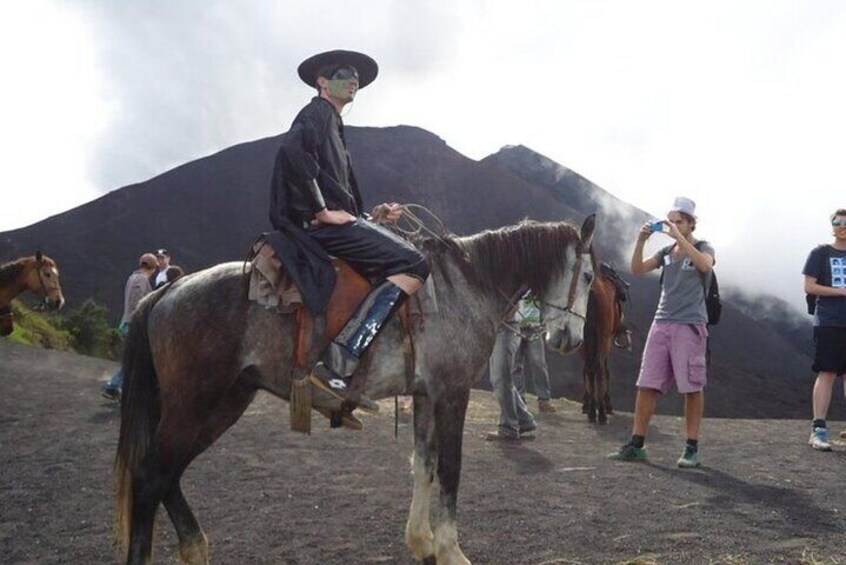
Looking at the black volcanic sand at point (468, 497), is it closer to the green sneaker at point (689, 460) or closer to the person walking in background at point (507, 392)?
the green sneaker at point (689, 460)

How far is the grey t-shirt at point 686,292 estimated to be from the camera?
21.5ft

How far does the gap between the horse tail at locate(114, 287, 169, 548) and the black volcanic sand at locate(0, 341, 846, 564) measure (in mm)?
474

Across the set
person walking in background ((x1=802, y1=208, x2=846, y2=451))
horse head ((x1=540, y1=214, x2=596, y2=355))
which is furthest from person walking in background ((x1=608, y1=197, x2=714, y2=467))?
person walking in background ((x1=802, y1=208, x2=846, y2=451))

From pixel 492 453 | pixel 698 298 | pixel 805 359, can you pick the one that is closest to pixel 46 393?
pixel 492 453

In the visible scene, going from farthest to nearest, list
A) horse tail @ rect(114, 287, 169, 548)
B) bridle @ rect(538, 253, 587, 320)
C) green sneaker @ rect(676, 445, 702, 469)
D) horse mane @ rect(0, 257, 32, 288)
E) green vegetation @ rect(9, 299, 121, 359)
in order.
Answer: green vegetation @ rect(9, 299, 121, 359)
horse mane @ rect(0, 257, 32, 288)
green sneaker @ rect(676, 445, 702, 469)
bridle @ rect(538, 253, 587, 320)
horse tail @ rect(114, 287, 169, 548)

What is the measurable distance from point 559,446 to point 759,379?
886 inches

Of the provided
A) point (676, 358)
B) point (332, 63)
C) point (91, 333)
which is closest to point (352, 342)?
point (332, 63)

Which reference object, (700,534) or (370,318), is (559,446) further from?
(370,318)

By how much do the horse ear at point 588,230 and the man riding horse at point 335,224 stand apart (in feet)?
4.49

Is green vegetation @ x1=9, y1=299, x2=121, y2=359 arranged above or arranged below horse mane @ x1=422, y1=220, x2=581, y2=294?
below

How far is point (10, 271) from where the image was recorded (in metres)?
12.0

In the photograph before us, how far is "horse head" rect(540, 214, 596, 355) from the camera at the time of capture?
4840 millimetres

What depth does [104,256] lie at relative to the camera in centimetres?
3359

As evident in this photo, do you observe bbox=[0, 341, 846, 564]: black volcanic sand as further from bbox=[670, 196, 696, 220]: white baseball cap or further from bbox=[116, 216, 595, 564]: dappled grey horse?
bbox=[670, 196, 696, 220]: white baseball cap
